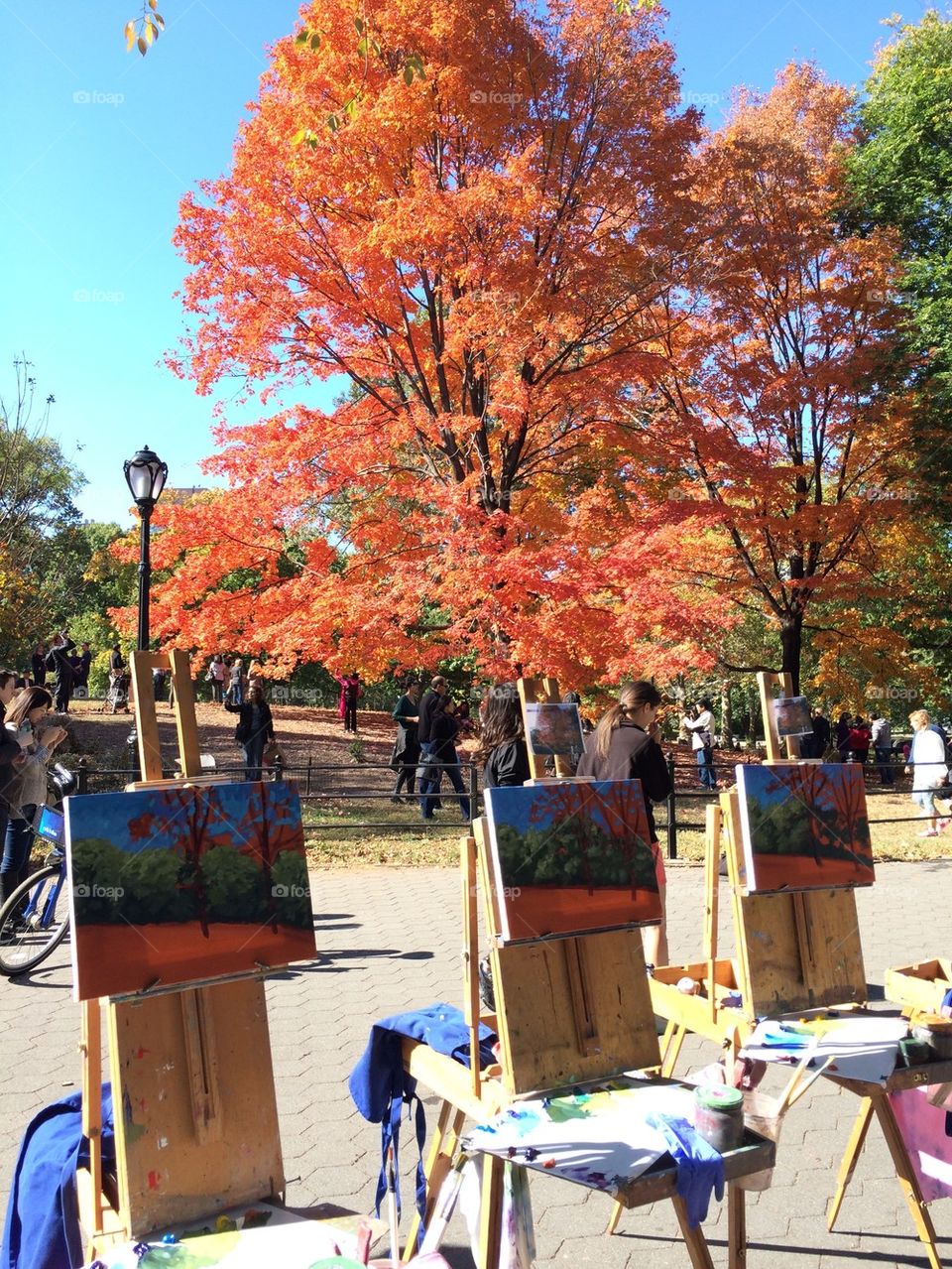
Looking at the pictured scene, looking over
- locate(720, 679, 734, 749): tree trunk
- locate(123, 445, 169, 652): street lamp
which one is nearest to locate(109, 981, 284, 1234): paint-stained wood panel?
locate(123, 445, 169, 652): street lamp

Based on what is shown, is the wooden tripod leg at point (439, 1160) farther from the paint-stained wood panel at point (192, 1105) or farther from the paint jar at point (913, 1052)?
the paint jar at point (913, 1052)

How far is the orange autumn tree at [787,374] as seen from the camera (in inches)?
559

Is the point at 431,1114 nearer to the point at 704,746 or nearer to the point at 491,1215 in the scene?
the point at 491,1215

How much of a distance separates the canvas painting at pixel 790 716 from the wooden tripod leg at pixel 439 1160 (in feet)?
6.35

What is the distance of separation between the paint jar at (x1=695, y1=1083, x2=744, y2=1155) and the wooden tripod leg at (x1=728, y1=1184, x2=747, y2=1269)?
0.24 m

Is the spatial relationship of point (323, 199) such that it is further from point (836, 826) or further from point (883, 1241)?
point (883, 1241)

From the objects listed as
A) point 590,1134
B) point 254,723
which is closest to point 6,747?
point 590,1134

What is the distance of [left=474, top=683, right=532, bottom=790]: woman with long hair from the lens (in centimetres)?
494

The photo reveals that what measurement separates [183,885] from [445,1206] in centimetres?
111

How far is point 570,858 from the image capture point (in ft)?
9.61

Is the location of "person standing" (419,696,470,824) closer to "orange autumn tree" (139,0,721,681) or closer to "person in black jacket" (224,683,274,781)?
"orange autumn tree" (139,0,721,681)

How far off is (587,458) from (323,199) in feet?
18.6

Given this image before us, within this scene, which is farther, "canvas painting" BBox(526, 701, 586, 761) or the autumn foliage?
the autumn foliage

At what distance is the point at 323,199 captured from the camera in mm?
11227
